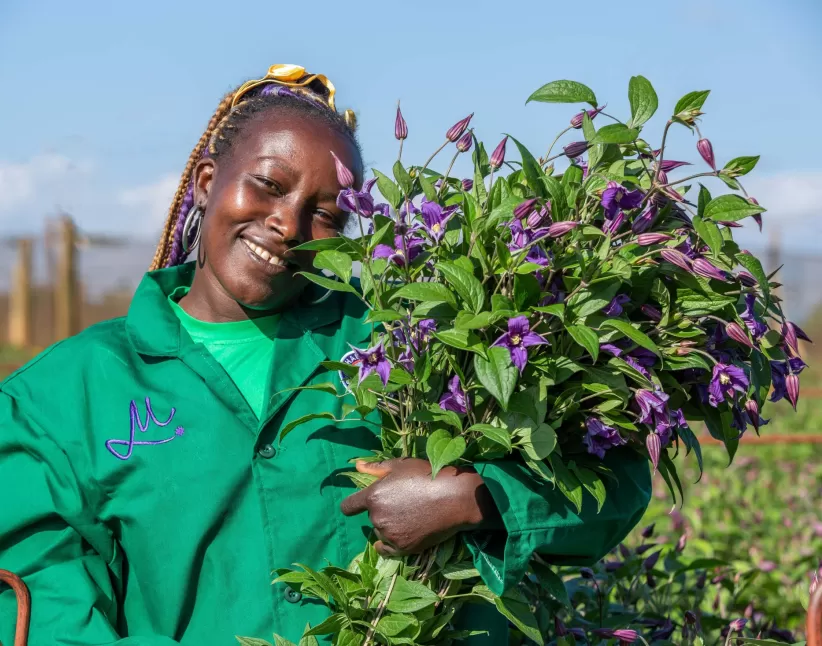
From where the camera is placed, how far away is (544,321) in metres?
Answer: 1.53

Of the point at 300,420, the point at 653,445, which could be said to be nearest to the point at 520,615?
the point at 653,445

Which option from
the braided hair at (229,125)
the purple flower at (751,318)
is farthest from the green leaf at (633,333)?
the braided hair at (229,125)

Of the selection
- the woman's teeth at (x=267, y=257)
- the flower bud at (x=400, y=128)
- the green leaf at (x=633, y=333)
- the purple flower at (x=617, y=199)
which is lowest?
the woman's teeth at (x=267, y=257)

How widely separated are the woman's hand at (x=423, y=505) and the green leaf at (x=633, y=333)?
36cm

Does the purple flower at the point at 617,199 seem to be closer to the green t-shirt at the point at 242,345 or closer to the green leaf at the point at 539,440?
the green leaf at the point at 539,440

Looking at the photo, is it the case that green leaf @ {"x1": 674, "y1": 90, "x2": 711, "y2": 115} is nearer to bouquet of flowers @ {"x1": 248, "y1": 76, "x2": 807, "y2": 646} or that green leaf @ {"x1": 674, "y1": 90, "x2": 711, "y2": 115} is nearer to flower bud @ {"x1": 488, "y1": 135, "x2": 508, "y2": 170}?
bouquet of flowers @ {"x1": 248, "y1": 76, "x2": 807, "y2": 646}

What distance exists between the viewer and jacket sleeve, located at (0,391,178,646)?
1.78 metres

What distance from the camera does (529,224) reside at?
1.54 meters

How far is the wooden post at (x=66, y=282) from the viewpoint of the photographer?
1235 centimetres

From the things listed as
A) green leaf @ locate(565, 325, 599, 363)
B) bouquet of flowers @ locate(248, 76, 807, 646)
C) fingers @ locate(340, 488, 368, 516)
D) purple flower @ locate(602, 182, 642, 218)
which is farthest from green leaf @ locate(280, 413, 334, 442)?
purple flower @ locate(602, 182, 642, 218)

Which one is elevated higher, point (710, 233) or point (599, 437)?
point (710, 233)

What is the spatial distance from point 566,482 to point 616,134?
58 cm

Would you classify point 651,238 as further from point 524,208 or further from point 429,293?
point 429,293

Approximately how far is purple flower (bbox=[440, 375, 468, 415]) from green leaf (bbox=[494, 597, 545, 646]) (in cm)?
34
